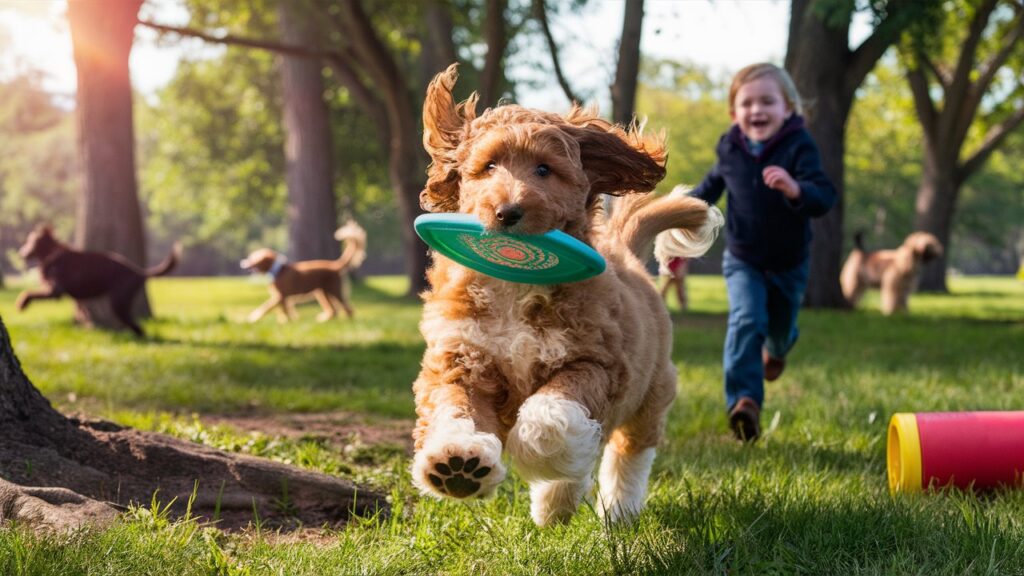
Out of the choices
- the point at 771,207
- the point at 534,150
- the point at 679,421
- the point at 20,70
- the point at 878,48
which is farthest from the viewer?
the point at 20,70

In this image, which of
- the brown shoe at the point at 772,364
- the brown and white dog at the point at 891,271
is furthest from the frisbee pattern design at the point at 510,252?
the brown and white dog at the point at 891,271

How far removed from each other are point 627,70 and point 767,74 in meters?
5.04

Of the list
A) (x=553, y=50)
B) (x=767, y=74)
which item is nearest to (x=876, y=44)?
(x=553, y=50)

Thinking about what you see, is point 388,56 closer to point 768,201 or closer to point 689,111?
point 768,201

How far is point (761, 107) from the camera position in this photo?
5.60 metres

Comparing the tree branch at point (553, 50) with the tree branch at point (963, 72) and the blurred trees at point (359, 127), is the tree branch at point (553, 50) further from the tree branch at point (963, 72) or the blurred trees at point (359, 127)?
the tree branch at point (963, 72)

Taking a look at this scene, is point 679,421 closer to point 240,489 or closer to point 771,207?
point 771,207

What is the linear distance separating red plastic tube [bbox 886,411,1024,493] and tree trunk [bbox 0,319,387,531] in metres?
2.32

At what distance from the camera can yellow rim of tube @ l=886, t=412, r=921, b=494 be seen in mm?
4066

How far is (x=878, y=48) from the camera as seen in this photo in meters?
14.3

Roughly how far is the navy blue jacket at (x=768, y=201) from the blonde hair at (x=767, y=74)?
158 mm

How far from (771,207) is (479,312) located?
2.93m

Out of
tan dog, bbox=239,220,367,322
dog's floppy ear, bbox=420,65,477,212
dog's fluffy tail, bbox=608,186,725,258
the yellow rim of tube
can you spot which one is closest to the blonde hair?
dog's fluffy tail, bbox=608,186,725,258

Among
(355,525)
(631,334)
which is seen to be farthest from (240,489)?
(631,334)
